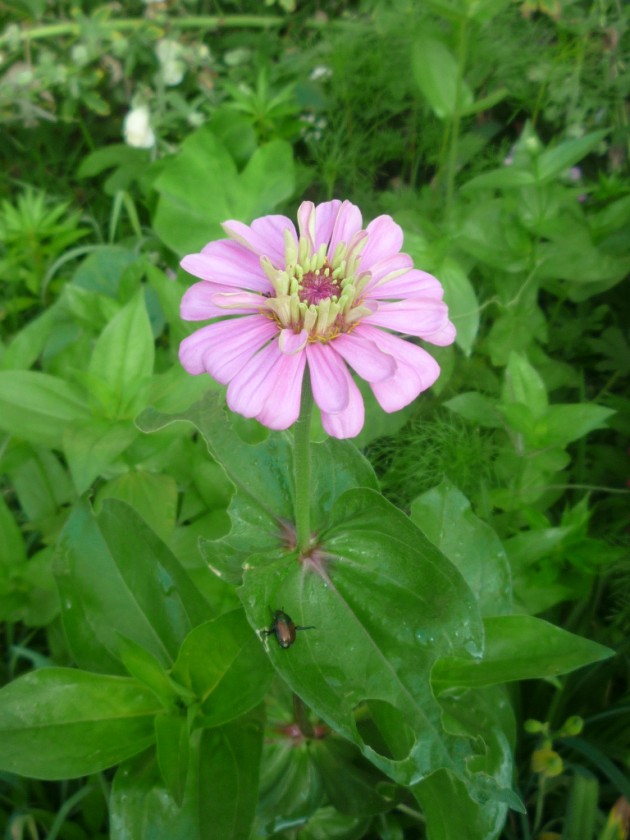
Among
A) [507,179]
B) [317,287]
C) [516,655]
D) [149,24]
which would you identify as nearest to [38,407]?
[317,287]

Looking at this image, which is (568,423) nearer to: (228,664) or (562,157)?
(562,157)

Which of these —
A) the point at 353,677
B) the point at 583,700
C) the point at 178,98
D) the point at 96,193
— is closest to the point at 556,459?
the point at 583,700

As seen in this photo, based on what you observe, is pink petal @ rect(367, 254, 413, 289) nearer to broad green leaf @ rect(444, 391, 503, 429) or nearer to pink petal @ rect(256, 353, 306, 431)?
pink petal @ rect(256, 353, 306, 431)

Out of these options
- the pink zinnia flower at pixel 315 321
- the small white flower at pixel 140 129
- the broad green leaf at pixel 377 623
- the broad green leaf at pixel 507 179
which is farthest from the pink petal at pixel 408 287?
the small white flower at pixel 140 129

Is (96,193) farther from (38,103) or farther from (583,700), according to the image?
(583,700)

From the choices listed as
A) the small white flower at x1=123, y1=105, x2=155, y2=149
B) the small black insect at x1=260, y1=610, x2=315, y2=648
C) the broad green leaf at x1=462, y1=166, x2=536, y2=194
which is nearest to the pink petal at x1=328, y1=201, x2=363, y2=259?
the small black insect at x1=260, y1=610, x2=315, y2=648
